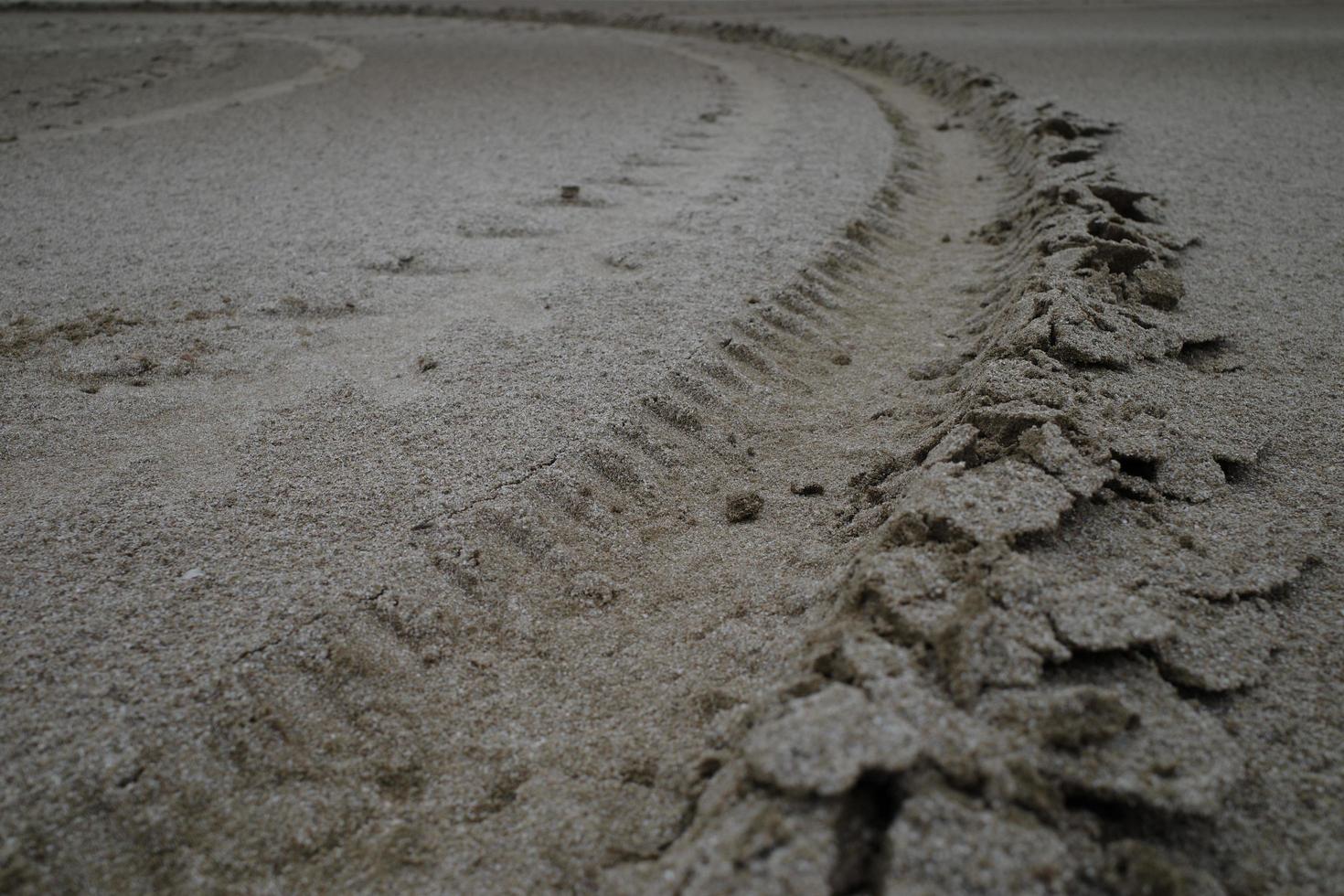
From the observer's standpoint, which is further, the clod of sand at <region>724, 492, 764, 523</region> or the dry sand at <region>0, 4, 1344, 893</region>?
the clod of sand at <region>724, 492, 764, 523</region>

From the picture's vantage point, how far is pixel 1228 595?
1690 millimetres

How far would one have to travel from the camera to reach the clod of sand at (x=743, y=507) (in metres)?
2.31

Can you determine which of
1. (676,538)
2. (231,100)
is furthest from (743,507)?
(231,100)

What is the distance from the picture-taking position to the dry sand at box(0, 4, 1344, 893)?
131 centimetres

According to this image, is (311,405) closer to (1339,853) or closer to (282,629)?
(282,629)

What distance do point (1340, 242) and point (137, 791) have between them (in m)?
4.76

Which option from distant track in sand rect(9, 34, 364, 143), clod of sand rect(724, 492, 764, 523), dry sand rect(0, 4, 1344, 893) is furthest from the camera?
distant track in sand rect(9, 34, 364, 143)

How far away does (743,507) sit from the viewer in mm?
2316

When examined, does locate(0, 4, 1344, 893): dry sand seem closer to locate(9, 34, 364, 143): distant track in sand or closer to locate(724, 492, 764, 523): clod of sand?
locate(724, 492, 764, 523): clod of sand

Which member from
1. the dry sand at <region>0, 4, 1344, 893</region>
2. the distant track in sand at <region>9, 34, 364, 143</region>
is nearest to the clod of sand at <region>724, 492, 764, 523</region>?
the dry sand at <region>0, 4, 1344, 893</region>

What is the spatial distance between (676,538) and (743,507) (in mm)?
217

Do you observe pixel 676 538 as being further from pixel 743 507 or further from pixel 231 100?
pixel 231 100

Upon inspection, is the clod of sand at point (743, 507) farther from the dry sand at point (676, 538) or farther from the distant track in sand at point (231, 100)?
the distant track in sand at point (231, 100)

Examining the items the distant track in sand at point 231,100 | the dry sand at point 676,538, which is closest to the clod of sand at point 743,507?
the dry sand at point 676,538
